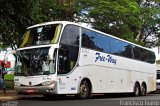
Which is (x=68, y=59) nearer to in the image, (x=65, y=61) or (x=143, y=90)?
(x=65, y=61)

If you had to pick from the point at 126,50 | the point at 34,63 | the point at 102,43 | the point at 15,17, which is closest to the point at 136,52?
the point at 126,50

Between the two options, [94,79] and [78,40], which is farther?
[94,79]

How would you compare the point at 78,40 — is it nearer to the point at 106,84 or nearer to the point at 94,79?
the point at 94,79

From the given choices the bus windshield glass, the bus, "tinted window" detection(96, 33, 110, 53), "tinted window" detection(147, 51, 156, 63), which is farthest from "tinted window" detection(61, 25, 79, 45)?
"tinted window" detection(147, 51, 156, 63)

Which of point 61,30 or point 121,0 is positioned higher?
point 121,0

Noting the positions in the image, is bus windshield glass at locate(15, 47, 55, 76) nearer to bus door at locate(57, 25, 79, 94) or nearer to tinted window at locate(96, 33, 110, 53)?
bus door at locate(57, 25, 79, 94)

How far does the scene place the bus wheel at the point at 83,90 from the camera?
2152 centimetres

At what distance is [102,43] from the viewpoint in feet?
77.7

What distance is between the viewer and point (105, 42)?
23953 mm

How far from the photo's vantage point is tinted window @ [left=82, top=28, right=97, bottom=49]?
71.9ft

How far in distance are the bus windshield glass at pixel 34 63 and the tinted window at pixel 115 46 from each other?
612 cm

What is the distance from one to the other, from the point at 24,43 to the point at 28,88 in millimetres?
2520

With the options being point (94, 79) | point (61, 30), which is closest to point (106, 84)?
point (94, 79)

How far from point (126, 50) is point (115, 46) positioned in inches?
74.3
